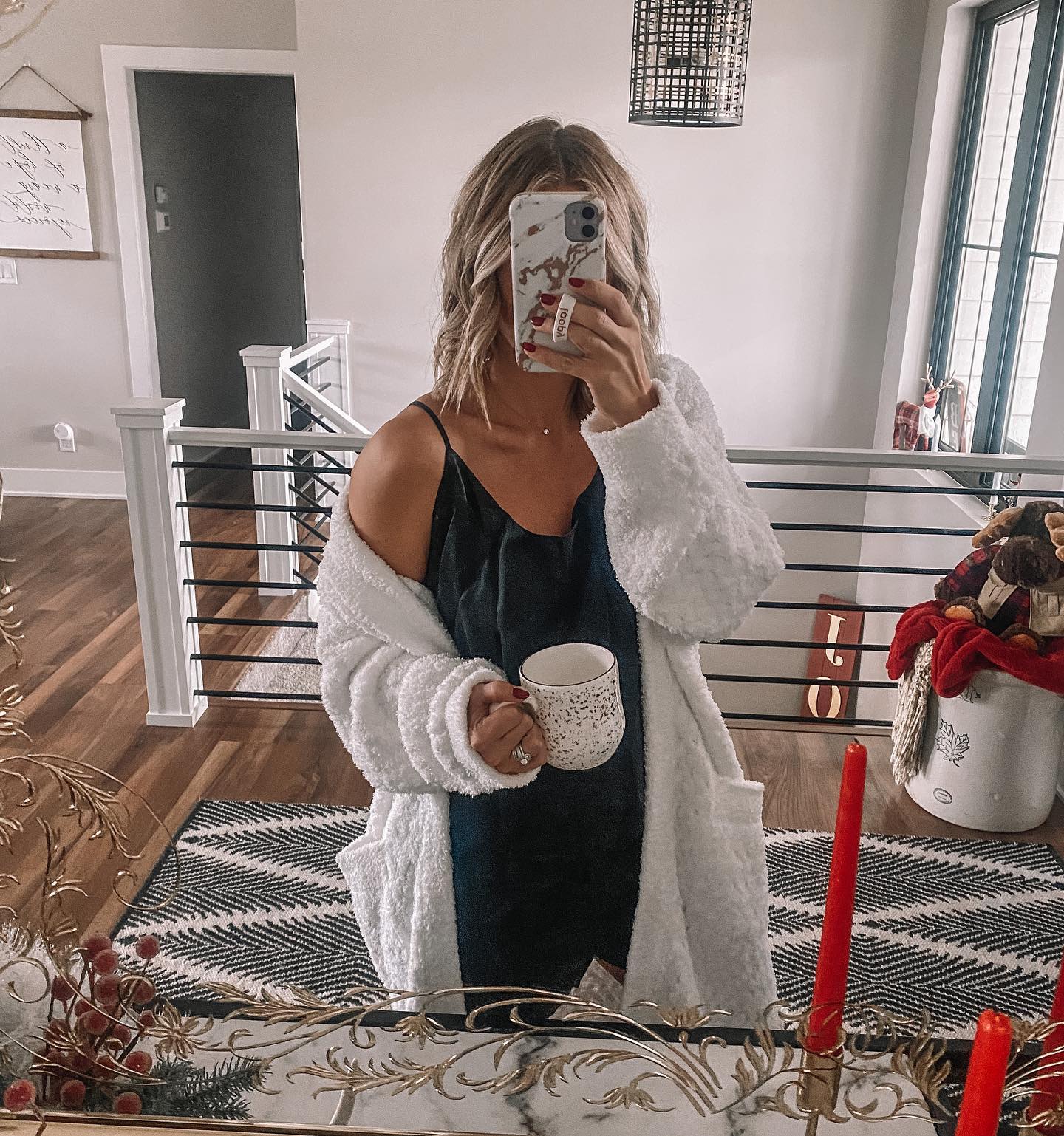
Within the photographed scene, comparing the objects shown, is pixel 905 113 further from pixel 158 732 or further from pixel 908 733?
pixel 158 732

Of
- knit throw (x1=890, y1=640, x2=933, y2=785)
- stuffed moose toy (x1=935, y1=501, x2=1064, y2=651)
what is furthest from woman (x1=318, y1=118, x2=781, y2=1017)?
knit throw (x1=890, y1=640, x2=933, y2=785)

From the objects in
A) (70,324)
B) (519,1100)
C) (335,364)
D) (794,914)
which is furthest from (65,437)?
(335,364)

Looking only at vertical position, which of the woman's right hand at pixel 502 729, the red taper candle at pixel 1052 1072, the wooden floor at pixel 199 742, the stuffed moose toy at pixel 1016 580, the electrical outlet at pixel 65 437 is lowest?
the wooden floor at pixel 199 742

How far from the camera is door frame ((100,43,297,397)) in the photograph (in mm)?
1370

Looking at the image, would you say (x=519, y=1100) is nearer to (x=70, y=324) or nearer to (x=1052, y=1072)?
(x=1052, y=1072)

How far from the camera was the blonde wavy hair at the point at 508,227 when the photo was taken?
543mm

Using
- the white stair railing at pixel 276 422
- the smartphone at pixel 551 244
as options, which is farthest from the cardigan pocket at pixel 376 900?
the white stair railing at pixel 276 422

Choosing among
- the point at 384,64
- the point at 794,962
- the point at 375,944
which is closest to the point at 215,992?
the point at 375,944

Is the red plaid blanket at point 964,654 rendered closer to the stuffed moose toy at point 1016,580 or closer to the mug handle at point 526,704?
the stuffed moose toy at point 1016,580

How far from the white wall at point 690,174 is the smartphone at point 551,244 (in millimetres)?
2680

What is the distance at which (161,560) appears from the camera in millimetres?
1747

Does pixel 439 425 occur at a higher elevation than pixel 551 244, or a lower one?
lower

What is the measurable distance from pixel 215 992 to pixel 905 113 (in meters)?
3.20

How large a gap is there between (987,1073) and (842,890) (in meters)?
0.11
